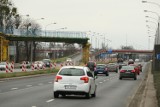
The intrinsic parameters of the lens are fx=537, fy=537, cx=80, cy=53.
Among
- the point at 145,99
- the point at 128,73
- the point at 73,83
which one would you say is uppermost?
the point at 73,83

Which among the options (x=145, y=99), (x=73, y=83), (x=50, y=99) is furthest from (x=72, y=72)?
(x=145, y=99)

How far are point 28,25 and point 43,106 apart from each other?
377 feet

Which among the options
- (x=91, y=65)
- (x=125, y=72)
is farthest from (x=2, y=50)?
(x=125, y=72)

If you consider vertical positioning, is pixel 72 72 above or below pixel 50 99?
above

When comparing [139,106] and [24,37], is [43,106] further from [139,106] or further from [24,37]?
[24,37]

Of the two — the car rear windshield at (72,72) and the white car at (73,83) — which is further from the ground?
the car rear windshield at (72,72)

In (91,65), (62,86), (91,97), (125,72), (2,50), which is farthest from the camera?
(2,50)

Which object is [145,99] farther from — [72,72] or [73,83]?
[72,72]

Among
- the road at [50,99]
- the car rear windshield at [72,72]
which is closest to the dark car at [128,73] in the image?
the road at [50,99]

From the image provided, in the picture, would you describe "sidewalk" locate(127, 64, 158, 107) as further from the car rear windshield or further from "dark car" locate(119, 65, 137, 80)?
"dark car" locate(119, 65, 137, 80)

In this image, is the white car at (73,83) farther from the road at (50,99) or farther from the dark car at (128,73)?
the dark car at (128,73)

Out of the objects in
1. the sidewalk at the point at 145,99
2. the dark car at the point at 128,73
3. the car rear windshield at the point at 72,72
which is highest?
the car rear windshield at the point at 72,72

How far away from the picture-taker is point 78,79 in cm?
2378

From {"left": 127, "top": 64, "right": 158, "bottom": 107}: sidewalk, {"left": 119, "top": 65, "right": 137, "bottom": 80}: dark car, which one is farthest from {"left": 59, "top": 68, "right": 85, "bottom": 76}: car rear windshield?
{"left": 119, "top": 65, "right": 137, "bottom": 80}: dark car
